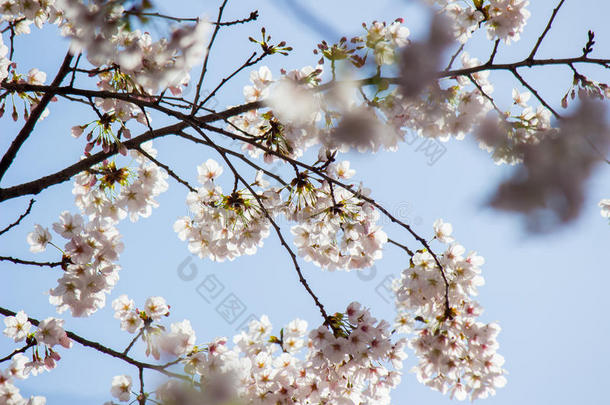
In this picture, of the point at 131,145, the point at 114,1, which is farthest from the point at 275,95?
the point at 131,145

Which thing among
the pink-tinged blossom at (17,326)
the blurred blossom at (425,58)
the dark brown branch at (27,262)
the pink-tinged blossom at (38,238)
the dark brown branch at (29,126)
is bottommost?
the blurred blossom at (425,58)

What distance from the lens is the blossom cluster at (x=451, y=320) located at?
338cm

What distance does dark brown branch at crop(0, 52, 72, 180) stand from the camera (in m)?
3.25

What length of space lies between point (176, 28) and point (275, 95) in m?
0.78

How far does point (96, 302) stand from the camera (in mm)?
3270

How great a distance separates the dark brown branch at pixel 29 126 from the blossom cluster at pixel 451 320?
9.49ft

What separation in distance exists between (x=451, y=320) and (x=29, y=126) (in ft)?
11.1

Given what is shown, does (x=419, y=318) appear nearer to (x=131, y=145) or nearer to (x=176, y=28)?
(x=131, y=145)

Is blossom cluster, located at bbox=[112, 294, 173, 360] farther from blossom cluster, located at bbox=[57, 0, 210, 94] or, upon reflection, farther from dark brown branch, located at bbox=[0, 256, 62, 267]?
blossom cluster, located at bbox=[57, 0, 210, 94]

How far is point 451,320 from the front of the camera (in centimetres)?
333

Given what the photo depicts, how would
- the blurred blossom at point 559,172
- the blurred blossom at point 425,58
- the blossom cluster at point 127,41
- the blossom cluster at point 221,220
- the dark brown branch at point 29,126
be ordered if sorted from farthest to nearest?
1. the blossom cluster at point 221,220
2. the dark brown branch at point 29,126
3. the blossom cluster at point 127,41
4. the blurred blossom at point 425,58
5. the blurred blossom at point 559,172

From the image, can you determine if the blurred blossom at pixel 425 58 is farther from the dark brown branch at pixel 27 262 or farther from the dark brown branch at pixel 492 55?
the dark brown branch at pixel 27 262

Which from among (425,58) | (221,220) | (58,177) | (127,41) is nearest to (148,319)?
(221,220)

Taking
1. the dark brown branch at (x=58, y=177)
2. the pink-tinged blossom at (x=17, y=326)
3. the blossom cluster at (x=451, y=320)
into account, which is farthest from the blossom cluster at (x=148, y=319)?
the blossom cluster at (x=451, y=320)
